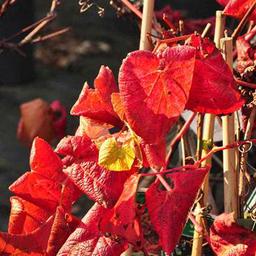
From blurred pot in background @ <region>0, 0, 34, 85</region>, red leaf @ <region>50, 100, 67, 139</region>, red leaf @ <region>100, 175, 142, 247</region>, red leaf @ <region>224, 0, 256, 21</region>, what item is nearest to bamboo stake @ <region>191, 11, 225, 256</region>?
red leaf @ <region>224, 0, 256, 21</region>

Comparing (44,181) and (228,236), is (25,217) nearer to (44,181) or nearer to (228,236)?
(44,181)

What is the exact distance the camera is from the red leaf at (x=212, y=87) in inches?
31.3

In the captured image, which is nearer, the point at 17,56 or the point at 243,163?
the point at 243,163

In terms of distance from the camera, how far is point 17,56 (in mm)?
4316

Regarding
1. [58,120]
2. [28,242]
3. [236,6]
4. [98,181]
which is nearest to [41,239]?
[28,242]

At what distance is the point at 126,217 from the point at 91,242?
55 millimetres

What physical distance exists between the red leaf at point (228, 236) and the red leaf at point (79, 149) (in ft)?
0.53

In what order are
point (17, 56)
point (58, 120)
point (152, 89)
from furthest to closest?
point (17, 56) < point (58, 120) < point (152, 89)

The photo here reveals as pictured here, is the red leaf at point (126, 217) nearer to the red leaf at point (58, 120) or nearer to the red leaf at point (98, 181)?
the red leaf at point (98, 181)

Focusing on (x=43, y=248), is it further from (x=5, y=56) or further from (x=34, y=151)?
(x=5, y=56)

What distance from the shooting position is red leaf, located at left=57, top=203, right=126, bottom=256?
828mm

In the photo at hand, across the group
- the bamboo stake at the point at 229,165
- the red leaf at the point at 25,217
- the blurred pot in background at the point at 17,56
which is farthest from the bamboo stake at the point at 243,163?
the blurred pot in background at the point at 17,56

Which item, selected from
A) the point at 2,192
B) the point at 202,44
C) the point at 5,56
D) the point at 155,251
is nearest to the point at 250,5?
the point at 202,44

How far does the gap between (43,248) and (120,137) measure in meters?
0.16
